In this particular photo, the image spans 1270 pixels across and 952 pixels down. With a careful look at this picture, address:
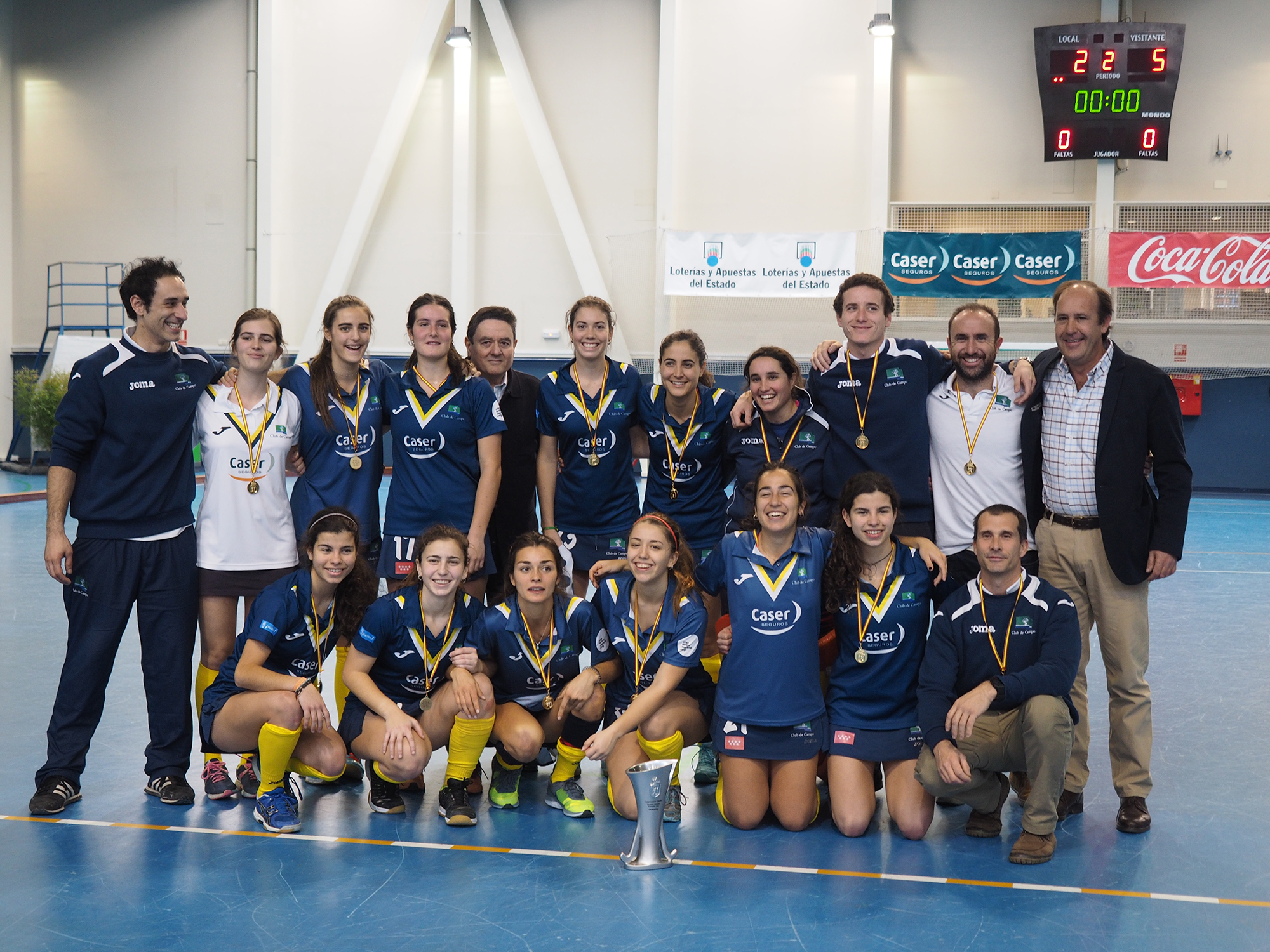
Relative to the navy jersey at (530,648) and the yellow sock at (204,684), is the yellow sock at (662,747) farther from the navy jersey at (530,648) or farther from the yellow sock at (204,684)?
the yellow sock at (204,684)

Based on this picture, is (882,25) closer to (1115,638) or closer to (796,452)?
(796,452)

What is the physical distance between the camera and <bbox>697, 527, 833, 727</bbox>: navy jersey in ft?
13.3

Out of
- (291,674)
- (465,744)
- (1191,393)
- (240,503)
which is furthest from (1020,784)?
(1191,393)

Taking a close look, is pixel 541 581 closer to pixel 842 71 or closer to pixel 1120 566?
pixel 1120 566

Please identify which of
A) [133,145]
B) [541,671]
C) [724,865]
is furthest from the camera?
[133,145]

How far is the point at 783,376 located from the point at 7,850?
3.32 m

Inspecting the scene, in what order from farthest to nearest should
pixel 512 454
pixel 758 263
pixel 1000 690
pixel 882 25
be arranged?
pixel 758 263 → pixel 882 25 → pixel 512 454 → pixel 1000 690

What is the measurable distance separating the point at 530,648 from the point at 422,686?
0.45m

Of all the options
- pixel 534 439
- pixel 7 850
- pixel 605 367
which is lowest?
pixel 7 850

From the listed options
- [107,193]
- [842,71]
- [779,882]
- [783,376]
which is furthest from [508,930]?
[107,193]

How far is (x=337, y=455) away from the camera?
4.53 m

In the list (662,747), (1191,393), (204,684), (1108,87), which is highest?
(1108,87)

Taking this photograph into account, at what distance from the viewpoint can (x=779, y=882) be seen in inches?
139

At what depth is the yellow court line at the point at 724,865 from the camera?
3.45m
